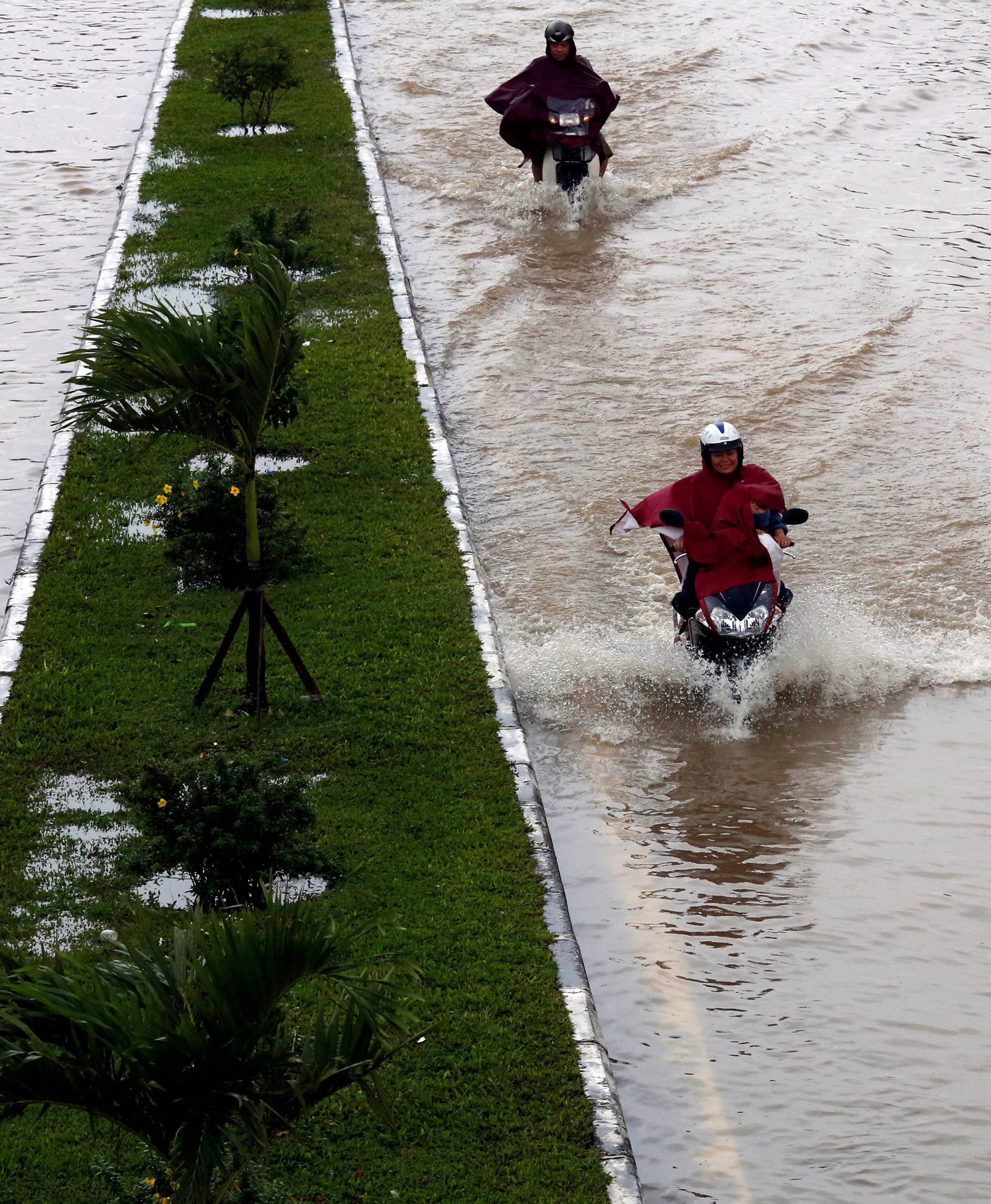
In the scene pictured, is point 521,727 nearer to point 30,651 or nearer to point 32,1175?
point 30,651

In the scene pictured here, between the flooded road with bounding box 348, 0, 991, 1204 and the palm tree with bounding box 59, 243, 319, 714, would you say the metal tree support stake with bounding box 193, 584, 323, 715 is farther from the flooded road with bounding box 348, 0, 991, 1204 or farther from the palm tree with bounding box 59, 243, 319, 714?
the flooded road with bounding box 348, 0, 991, 1204

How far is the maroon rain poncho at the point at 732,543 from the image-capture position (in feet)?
27.4

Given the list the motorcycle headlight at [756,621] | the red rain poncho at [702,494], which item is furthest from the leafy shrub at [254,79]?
the motorcycle headlight at [756,621]

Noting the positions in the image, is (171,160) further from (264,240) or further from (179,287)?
(264,240)

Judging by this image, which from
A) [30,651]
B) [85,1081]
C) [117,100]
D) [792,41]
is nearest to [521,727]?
[30,651]

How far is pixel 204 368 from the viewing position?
7184 mm

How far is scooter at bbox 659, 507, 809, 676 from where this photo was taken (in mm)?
8438

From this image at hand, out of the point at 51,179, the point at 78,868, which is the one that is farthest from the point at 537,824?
the point at 51,179

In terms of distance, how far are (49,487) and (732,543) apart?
4.78m

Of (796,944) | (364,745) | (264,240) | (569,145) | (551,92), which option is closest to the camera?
(796,944)

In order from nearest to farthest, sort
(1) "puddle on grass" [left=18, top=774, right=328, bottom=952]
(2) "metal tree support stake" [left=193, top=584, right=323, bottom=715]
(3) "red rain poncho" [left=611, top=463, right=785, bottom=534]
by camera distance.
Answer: (1) "puddle on grass" [left=18, top=774, right=328, bottom=952]
(2) "metal tree support stake" [left=193, top=584, right=323, bottom=715]
(3) "red rain poncho" [left=611, top=463, right=785, bottom=534]

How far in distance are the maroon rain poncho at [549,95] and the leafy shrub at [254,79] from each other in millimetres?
3076

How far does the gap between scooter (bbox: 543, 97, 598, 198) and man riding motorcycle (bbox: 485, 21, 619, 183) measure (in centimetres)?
3

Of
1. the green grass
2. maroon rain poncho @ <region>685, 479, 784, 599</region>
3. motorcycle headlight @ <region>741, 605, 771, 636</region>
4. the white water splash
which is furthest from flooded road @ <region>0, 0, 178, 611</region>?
motorcycle headlight @ <region>741, 605, 771, 636</region>
